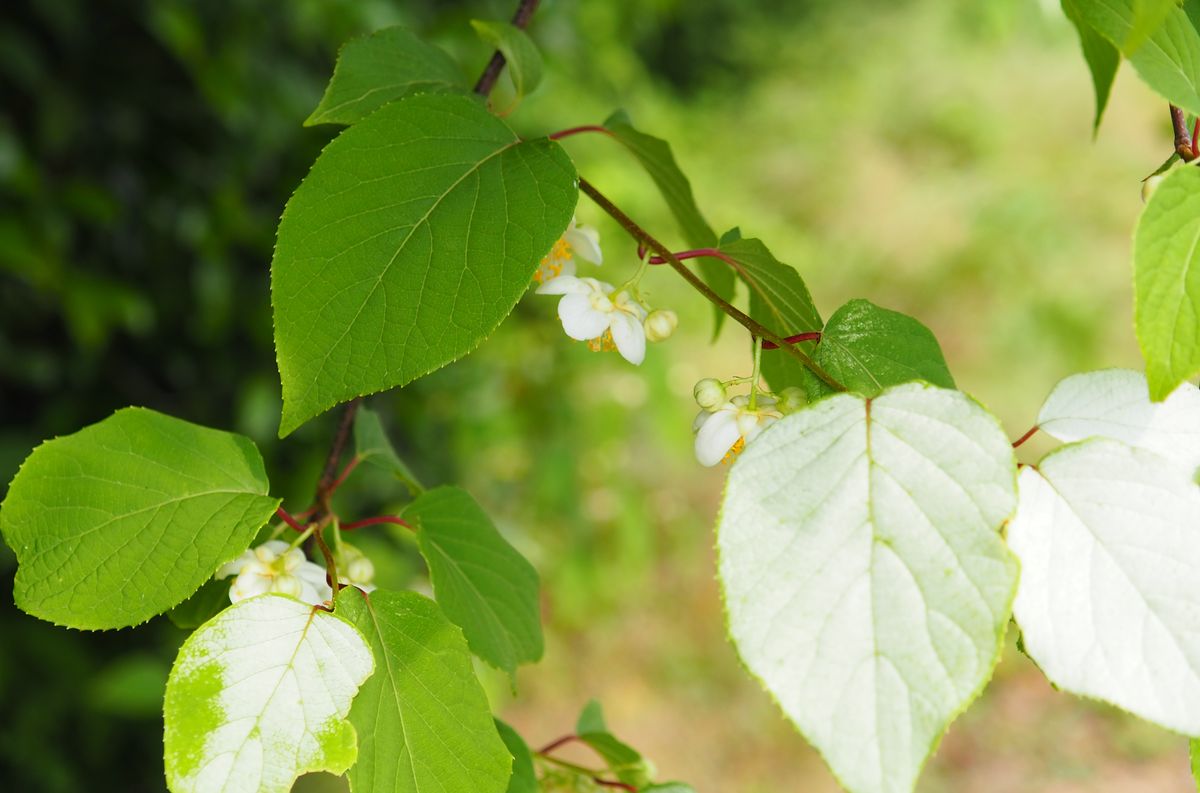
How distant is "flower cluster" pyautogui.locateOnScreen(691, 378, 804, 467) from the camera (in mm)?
499

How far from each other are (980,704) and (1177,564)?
326 cm

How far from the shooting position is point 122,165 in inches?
62.1

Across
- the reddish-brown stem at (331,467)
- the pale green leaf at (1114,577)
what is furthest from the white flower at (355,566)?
the pale green leaf at (1114,577)

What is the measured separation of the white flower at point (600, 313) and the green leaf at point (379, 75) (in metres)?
0.15

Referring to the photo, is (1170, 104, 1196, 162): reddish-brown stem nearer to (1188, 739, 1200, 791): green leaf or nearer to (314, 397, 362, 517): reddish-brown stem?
(1188, 739, 1200, 791): green leaf

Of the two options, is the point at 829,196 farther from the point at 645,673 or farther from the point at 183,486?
the point at 183,486

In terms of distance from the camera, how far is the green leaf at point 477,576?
563 mm

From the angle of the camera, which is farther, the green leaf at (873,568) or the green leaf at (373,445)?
the green leaf at (373,445)

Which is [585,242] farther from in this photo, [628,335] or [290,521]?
[290,521]

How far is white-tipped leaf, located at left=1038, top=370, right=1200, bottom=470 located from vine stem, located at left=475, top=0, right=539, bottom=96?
42 centimetres

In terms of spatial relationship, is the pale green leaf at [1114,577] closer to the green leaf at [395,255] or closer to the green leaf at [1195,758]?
the green leaf at [1195,758]

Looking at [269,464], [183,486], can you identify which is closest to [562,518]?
[269,464]

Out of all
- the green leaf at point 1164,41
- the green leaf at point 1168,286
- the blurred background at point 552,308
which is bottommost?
the blurred background at point 552,308

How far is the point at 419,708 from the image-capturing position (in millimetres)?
442
